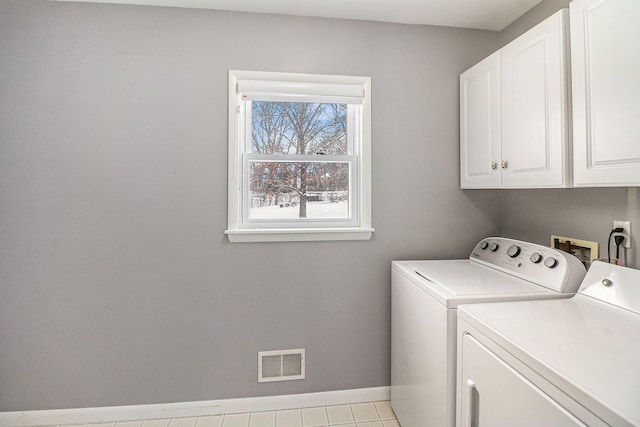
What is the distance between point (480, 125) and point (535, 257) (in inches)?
30.9

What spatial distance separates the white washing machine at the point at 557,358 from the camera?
71 centimetres

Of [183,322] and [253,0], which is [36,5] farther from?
[183,322]

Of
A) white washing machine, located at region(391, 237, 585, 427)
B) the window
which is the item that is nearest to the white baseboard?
white washing machine, located at region(391, 237, 585, 427)

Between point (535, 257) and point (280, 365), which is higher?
point (535, 257)

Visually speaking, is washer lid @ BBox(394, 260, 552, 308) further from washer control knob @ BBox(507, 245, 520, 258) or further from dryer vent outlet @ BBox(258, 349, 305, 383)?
dryer vent outlet @ BBox(258, 349, 305, 383)

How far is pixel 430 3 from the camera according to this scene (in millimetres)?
1805

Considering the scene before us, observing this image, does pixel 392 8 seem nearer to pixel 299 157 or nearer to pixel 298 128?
pixel 298 128

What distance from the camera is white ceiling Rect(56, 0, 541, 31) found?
1.79m

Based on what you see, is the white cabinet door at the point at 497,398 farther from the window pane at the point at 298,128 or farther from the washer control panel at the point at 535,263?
the window pane at the point at 298,128

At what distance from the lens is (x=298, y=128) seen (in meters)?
2.04

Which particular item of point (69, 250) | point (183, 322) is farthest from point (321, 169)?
point (69, 250)

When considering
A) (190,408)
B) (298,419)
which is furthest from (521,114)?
(190,408)

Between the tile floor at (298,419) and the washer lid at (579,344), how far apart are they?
3.32ft

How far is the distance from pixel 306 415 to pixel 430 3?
2.50m
